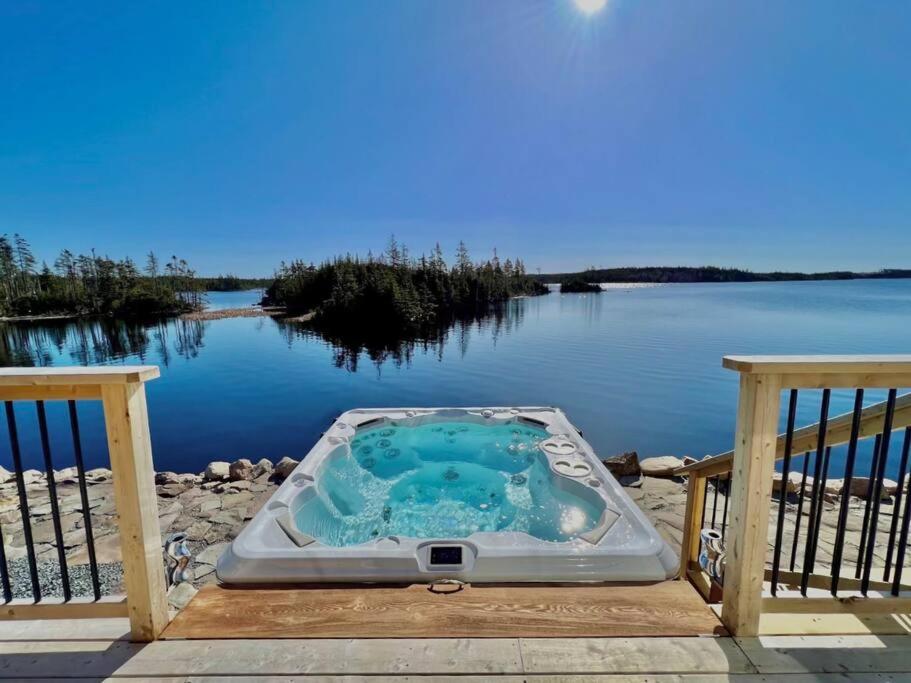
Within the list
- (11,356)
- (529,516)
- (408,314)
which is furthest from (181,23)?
(408,314)

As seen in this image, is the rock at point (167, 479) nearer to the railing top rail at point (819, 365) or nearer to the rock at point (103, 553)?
the rock at point (103, 553)

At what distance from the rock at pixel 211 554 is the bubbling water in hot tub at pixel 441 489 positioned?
0.64 metres

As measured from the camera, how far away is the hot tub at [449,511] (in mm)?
2068

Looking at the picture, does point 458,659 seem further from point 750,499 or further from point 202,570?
point 202,570

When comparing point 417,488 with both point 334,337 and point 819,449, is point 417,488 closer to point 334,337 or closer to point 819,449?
point 819,449

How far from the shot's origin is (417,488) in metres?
3.92

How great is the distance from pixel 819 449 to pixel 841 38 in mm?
6143

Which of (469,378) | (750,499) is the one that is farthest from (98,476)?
(469,378)

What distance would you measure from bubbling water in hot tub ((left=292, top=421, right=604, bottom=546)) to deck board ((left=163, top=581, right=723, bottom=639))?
1.08 m

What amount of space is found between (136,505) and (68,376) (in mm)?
467

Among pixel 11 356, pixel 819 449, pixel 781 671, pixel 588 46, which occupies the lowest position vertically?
pixel 11 356

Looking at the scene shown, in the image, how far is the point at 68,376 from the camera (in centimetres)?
122

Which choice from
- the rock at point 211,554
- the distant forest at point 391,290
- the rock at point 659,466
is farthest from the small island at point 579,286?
the rock at point 211,554

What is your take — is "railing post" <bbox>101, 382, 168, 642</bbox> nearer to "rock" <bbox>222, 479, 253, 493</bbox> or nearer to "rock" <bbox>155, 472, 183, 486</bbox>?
"rock" <bbox>222, 479, 253, 493</bbox>
